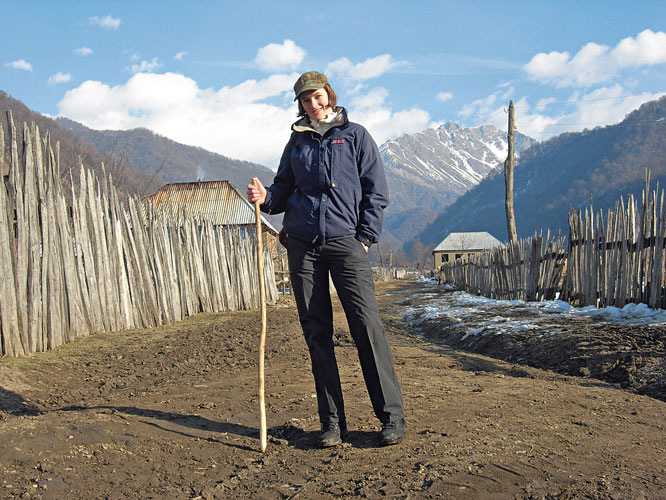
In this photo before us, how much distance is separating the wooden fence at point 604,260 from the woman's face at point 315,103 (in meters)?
5.76

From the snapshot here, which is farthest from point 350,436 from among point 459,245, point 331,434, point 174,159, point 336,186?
point 174,159

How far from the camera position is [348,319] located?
3.07 m

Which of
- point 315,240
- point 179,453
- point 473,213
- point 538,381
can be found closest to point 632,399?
point 538,381

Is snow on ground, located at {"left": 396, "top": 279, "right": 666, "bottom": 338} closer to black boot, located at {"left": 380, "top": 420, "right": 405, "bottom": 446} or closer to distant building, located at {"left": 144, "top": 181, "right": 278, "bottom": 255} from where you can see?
black boot, located at {"left": 380, "top": 420, "right": 405, "bottom": 446}

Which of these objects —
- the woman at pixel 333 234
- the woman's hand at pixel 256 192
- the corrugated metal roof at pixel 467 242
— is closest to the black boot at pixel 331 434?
the woman at pixel 333 234

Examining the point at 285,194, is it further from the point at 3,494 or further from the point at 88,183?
the point at 88,183

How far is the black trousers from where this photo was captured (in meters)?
2.96

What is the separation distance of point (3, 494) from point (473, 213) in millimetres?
179500

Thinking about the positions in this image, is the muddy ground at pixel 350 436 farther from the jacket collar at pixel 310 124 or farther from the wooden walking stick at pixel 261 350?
the jacket collar at pixel 310 124

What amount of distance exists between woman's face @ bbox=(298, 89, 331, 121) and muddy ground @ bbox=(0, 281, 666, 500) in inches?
69.9

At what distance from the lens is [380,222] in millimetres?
3133

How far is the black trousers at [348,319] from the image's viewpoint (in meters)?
2.96

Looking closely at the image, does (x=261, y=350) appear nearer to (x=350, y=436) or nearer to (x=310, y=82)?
(x=350, y=436)

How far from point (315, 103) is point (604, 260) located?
7.16 meters
